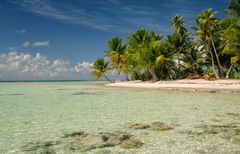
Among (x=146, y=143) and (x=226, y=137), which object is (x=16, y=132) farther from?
(x=226, y=137)

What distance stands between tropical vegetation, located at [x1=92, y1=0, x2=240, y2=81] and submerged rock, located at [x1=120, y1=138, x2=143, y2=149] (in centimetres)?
1952

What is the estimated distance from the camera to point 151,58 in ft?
98.5

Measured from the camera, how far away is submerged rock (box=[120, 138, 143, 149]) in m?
4.58

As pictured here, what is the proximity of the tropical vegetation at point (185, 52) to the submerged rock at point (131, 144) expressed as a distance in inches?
768

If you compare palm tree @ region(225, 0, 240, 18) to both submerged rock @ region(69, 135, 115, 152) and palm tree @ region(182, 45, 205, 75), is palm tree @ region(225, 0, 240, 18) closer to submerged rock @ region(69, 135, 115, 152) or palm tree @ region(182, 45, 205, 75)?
palm tree @ region(182, 45, 205, 75)

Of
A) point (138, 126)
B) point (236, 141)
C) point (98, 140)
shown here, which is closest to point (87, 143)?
point (98, 140)

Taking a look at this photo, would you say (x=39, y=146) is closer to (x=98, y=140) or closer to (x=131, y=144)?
(x=98, y=140)

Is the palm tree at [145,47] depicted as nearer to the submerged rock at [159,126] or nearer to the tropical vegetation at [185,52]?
the tropical vegetation at [185,52]

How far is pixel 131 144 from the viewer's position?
4723mm

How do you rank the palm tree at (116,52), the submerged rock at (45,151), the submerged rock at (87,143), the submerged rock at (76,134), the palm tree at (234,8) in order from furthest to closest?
the palm tree at (116,52)
the palm tree at (234,8)
the submerged rock at (76,134)
the submerged rock at (87,143)
the submerged rock at (45,151)

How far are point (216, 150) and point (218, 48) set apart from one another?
86.1 ft

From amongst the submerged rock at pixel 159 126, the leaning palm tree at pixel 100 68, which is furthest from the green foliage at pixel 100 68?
the submerged rock at pixel 159 126

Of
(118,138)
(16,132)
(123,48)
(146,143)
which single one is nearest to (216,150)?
(146,143)

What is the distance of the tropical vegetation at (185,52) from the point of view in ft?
86.9
